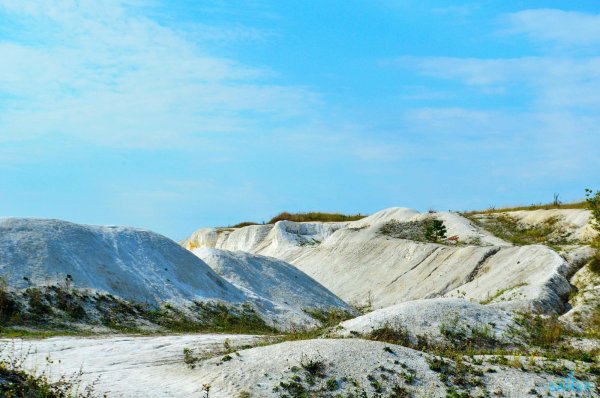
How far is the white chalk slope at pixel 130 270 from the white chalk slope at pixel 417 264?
722 centimetres

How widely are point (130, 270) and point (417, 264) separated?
2016cm

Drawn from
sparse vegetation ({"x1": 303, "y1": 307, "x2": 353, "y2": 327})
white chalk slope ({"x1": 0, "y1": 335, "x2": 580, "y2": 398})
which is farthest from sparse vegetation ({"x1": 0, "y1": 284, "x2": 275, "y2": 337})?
white chalk slope ({"x1": 0, "y1": 335, "x2": 580, "y2": 398})

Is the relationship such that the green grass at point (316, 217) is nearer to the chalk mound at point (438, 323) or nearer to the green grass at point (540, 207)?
the green grass at point (540, 207)

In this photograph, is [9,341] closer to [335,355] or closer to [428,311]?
[335,355]

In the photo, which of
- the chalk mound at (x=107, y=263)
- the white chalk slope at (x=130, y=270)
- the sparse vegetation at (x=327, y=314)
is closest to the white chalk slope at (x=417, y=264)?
the sparse vegetation at (x=327, y=314)

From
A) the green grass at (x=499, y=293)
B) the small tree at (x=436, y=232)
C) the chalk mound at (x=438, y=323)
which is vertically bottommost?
the chalk mound at (x=438, y=323)

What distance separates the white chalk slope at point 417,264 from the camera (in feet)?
110

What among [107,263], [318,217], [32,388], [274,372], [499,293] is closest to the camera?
[32,388]

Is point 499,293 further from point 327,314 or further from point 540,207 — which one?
point 540,207

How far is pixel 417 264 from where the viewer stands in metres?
44.3

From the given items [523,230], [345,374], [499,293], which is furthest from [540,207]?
[345,374]

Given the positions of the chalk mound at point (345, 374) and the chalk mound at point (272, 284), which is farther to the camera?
the chalk mound at point (272, 284)

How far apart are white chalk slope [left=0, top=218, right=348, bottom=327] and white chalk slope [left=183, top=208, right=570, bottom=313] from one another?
23.7ft

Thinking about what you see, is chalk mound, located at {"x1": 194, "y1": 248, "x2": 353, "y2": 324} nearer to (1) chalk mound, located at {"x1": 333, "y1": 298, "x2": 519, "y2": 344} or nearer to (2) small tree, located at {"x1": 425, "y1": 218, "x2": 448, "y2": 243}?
(1) chalk mound, located at {"x1": 333, "y1": 298, "x2": 519, "y2": 344}
